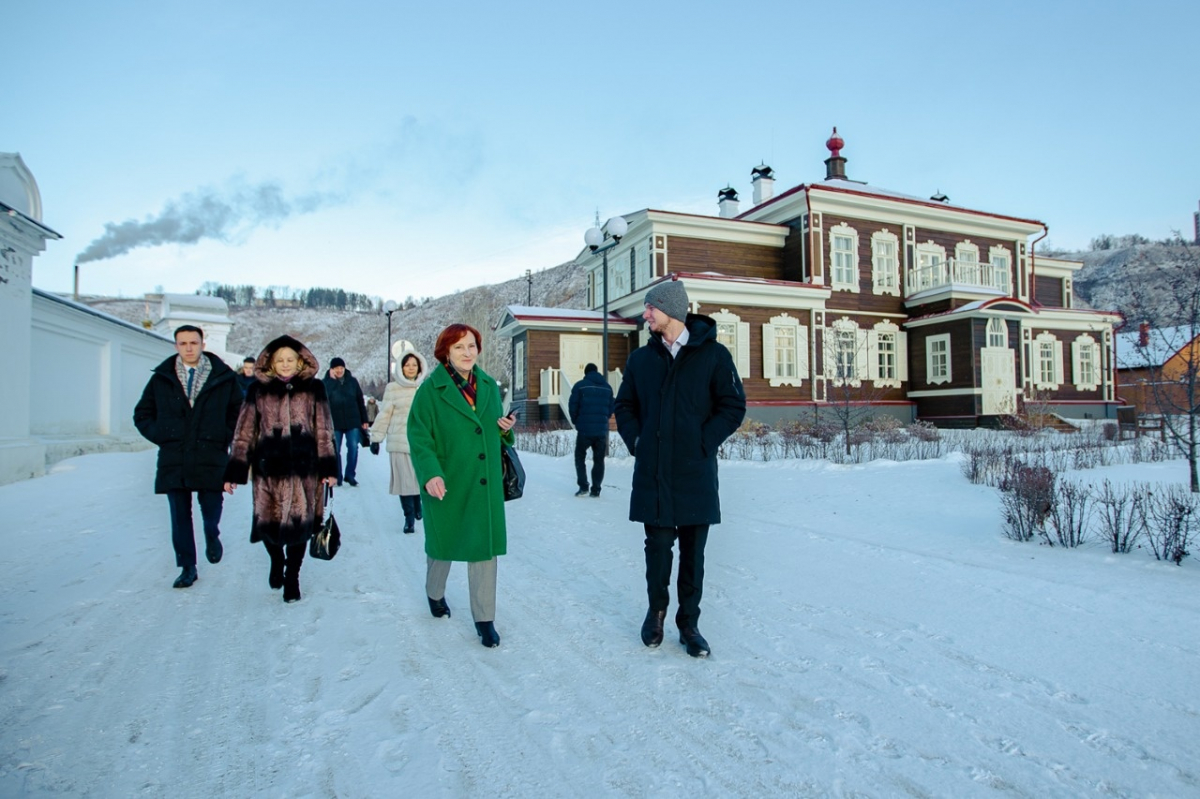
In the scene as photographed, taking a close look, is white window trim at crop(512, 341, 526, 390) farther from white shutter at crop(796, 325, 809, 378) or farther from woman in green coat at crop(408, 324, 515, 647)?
woman in green coat at crop(408, 324, 515, 647)

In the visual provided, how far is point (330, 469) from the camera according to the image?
505 centimetres

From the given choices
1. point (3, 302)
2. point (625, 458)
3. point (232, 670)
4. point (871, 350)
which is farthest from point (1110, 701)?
point (871, 350)

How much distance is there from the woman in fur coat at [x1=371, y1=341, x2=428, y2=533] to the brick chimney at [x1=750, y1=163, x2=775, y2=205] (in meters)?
24.4

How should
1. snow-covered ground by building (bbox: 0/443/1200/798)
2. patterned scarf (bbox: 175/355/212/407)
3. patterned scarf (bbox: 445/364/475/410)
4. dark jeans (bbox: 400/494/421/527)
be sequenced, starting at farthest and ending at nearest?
dark jeans (bbox: 400/494/421/527), patterned scarf (bbox: 175/355/212/407), patterned scarf (bbox: 445/364/475/410), snow-covered ground by building (bbox: 0/443/1200/798)

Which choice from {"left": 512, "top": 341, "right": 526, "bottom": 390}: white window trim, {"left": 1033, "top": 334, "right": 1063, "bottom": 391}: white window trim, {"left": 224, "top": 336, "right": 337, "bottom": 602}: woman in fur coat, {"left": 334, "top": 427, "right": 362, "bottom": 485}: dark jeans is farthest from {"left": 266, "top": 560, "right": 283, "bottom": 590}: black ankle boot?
{"left": 1033, "top": 334, "right": 1063, "bottom": 391}: white window trim

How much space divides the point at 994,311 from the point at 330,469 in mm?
24664

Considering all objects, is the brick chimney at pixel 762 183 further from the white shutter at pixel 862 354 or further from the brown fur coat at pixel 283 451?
the brown fur coat at pixel 283 451

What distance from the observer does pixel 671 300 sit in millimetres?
3871

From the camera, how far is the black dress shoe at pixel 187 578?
5.24 metres

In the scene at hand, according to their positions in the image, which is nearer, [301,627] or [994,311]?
[301,627]

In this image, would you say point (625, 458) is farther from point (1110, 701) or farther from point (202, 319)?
point (202, 319)

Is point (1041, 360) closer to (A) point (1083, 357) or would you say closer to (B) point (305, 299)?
(A) point (1083, 357)

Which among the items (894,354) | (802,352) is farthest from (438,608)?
(894,354)

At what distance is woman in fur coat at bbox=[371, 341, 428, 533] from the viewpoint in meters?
7.26
